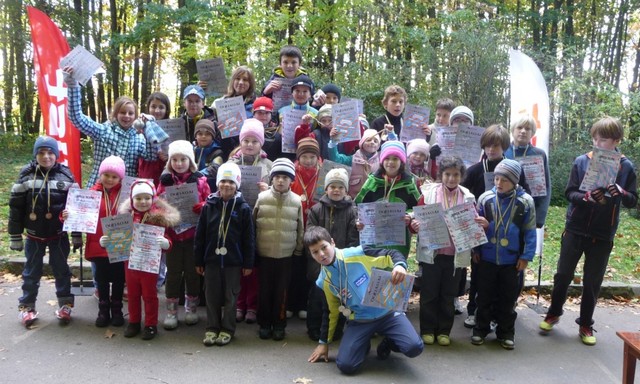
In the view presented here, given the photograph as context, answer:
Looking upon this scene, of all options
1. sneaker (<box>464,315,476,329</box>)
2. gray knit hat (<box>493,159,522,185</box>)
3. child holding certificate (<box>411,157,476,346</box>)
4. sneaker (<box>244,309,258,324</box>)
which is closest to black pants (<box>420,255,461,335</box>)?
child holding certificate (<box>411,157,476,346</box>)

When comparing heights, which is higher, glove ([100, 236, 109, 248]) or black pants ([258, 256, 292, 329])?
glove ([100, 236, 109, 248])

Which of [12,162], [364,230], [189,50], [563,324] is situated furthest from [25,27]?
[563,324]

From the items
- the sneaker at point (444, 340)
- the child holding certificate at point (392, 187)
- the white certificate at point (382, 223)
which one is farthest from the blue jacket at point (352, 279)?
the sneaker at point (444, 340)

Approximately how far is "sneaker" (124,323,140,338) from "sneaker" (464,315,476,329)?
3.42 metres

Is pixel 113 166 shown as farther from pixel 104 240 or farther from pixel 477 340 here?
pixel 477 340

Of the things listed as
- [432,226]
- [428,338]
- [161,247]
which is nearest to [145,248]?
[161,247]

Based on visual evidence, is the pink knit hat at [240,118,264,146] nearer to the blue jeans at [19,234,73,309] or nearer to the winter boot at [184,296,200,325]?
the winter boot at [184,296,200,325]

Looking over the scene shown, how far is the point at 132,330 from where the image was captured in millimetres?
4641

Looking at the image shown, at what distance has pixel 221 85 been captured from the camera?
6.39m

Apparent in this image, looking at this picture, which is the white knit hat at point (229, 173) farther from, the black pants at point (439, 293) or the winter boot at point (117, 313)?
the black pants at point (439, 293)

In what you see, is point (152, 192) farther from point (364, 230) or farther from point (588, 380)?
point (588, 380)

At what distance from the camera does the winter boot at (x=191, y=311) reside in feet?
16.3

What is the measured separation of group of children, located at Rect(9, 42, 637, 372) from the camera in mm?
4539

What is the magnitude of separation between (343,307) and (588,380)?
7.29 feet
